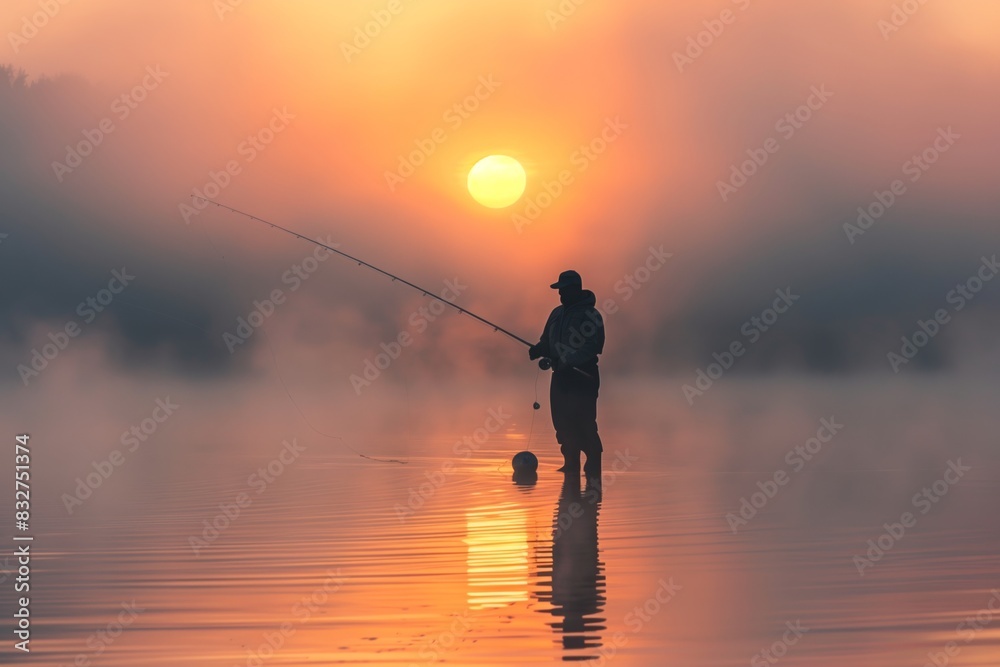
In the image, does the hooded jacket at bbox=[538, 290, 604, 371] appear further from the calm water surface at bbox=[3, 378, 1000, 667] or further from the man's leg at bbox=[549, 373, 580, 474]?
the calm water surface at bbox=[3, 378, 1000, 667]

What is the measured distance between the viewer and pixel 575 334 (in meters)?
13.4

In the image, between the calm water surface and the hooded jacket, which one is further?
the hooded jacket

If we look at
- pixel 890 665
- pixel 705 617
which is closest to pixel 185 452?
pixel 705 617

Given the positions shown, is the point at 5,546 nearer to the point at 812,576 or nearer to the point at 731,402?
the point at 812,576

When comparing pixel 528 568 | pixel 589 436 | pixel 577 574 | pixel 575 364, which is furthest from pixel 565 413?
pixel 577 574

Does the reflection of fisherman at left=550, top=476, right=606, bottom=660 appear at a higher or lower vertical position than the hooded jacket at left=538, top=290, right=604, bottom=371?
lower

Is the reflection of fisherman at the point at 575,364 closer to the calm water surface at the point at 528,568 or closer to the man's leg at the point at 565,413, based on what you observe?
the man's leg at the point at 565,413

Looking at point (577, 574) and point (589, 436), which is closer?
point (577, 574)

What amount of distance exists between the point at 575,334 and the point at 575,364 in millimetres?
274

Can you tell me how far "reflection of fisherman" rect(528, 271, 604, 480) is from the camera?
43.8ft

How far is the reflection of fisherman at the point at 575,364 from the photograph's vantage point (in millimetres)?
13336

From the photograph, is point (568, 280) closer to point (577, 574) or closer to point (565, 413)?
point (565, 413)

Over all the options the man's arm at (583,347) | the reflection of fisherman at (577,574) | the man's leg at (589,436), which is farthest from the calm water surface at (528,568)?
the man's arm at (583,347)

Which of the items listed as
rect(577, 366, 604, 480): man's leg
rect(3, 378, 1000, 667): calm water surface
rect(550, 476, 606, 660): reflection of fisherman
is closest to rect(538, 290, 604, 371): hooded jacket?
rect(577, 366, 604, 480): man's leg
